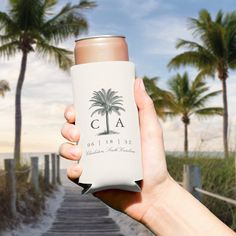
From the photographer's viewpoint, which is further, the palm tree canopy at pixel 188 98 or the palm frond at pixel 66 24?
the palm tree canopy at pixel 188 98

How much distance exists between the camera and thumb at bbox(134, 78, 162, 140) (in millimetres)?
1720

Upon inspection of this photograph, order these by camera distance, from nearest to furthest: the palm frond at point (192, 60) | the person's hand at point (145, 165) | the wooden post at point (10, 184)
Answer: the person's hand at point (145, 165) → the wooden post at point (10, 184) → the palm frond at point (192, 60)

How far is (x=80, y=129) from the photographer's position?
169 centimetres

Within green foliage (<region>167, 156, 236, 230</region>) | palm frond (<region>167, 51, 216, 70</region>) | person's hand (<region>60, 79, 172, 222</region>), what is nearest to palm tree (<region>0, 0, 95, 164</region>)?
palm frond (<region>167, 51, 216, 70</region>)

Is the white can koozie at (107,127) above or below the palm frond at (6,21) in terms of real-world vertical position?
below

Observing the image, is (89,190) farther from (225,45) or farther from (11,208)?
(225,45)

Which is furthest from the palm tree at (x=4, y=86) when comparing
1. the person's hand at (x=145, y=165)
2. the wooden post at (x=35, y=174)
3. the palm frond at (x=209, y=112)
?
the person's hand at (x=145, y=165)

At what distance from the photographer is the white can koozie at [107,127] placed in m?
1.64

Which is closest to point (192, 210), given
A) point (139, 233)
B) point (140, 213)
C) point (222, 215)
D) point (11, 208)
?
point (140, 213)

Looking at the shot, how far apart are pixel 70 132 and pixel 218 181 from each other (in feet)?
21.9

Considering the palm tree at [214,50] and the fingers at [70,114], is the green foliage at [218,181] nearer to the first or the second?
the fingers at [70,114]

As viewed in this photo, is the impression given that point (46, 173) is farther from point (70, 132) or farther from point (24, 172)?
point (70, 132)

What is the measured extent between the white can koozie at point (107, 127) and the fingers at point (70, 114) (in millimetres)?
66

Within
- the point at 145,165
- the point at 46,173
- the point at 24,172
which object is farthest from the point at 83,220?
the point at 145,165
